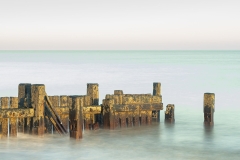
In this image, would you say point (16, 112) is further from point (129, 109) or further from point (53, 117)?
point (129, 109)

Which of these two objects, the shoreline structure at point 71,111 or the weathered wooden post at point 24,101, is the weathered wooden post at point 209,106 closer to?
the shoreline structure at point 71,111

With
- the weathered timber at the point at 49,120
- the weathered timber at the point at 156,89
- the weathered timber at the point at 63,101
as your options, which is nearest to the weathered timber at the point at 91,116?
the weathered timber at the point at 63,101

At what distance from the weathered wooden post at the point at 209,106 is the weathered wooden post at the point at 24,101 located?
6582mm

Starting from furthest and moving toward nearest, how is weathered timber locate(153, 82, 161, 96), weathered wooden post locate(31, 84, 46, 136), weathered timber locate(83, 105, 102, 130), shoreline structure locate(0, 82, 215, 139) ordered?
weathered timber locate(153, 82, 161, 96) < weathered timber locate(83, 105, 102, 130) < weathered wooden post locate(31, 84, 46, 136) < shoreline structure locate(0, 82, 215, 139)

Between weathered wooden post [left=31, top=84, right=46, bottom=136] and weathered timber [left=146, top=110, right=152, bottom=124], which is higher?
weathered wooden post [left=31, top=84, right=46, bottom=136]

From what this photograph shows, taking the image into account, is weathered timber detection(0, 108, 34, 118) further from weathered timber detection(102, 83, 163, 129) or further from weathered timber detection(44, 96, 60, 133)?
weathered timber detection(102, 83, 163, 129)

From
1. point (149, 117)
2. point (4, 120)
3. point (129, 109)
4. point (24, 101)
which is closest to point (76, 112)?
point (24, 101)

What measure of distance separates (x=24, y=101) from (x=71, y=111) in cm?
172

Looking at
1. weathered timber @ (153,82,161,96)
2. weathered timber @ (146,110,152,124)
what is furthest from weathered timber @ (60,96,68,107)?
weathered timber @ (153,82,161,96)

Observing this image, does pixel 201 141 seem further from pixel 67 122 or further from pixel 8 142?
pixel 8 142

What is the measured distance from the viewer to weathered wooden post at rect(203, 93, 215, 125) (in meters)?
21.5

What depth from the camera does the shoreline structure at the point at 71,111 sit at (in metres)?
17.8

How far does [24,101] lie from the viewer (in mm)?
18375

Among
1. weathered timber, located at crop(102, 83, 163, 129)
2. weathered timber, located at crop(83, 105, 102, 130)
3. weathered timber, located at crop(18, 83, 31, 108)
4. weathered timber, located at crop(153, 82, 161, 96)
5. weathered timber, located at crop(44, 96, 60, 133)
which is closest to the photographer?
weathered timber, located at crop(18, 83, 31, 108)
